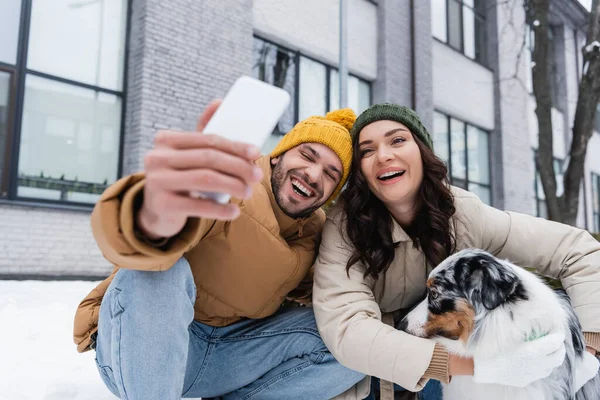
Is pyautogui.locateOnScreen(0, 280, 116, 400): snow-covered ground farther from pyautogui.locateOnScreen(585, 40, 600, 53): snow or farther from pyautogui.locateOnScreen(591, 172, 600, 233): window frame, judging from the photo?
pyautogui.locateOnScreen(591, 172, 600, 233): window frame

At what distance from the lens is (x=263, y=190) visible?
206cm

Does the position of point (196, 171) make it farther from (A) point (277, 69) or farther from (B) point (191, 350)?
(A) point (277, 69)

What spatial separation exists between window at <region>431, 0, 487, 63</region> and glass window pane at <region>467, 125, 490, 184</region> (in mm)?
2091

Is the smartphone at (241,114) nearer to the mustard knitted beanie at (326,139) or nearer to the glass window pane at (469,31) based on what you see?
the mustard knitted beanie at (326,139)

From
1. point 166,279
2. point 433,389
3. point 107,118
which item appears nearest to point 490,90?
point 107,118

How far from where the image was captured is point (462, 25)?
13203 millimetres

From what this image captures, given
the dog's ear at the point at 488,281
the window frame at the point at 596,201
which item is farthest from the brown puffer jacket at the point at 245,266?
the window frame at the point at 596,201

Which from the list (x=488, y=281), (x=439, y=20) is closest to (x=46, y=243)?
(x=488, y=281)

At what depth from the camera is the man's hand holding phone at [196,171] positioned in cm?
99

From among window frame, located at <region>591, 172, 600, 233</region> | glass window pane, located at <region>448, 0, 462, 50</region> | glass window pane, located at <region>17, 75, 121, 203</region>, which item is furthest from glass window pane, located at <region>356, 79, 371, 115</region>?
window frame, located at <region>591, 172, 600, 233</region>

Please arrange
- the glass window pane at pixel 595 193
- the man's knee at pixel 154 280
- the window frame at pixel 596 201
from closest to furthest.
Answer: the man's knee at pixel 154 280
the window frame at pixel 596 201
the glass window pane at pixel 595 193

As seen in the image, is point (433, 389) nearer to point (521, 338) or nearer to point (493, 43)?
point (521, 338)

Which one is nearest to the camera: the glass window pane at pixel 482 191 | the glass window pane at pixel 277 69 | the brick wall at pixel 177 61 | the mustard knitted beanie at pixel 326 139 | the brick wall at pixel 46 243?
the mustard knitted beanie at pixel 326 139

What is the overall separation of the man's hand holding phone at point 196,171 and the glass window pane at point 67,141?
19.0 feet
